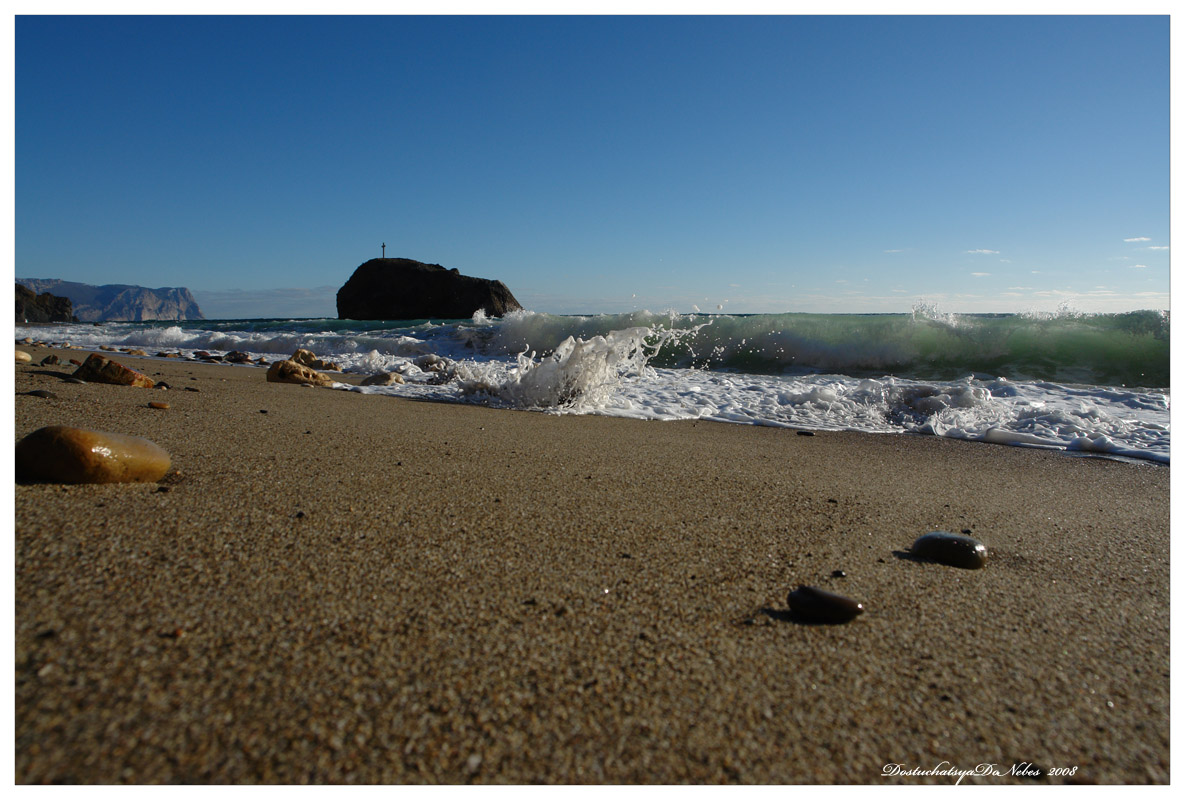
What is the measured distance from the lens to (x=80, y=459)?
5.40 feet

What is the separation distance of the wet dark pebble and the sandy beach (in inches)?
1.5

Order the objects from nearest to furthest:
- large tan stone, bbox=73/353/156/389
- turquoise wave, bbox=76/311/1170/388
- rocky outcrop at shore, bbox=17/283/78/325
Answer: large tan stone, bbox=73/353/156/389 → turquoise wave, bbox=76/311/1170/388 → rocky outcrop at shore, bbox=17/283/78/325

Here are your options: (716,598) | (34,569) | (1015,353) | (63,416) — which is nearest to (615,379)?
(63,416)

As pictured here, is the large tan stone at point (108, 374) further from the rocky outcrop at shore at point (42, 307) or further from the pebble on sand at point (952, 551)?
the rocky outcrop at shore at point (42, 307)

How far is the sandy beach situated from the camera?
0.83 meters

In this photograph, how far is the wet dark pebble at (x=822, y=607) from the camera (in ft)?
4.14

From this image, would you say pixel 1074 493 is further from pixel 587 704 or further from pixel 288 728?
pixel 288 728

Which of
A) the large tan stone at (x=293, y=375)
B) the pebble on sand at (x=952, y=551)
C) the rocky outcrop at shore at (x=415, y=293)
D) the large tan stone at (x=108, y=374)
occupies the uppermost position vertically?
the rocky outcrop at shore at (x=415, y=293)

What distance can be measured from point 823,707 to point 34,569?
4.77ft

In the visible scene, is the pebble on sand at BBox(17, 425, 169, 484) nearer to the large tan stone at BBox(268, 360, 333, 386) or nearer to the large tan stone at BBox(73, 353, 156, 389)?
the large tan stone at BBox(73, 353, 156, 389)

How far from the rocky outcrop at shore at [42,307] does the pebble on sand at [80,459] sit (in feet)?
125

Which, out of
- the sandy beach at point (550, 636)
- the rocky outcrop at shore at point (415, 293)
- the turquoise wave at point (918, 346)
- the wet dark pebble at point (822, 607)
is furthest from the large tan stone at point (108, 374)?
the rocky outcrop at shore at point (415, 293)

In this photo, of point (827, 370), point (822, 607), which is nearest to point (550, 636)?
point (822, 607)

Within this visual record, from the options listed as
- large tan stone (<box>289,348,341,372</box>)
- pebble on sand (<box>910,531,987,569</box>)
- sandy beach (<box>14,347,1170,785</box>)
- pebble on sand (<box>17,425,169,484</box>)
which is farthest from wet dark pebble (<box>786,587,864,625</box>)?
large tan stone (<box>289,348,341,372</box>)
